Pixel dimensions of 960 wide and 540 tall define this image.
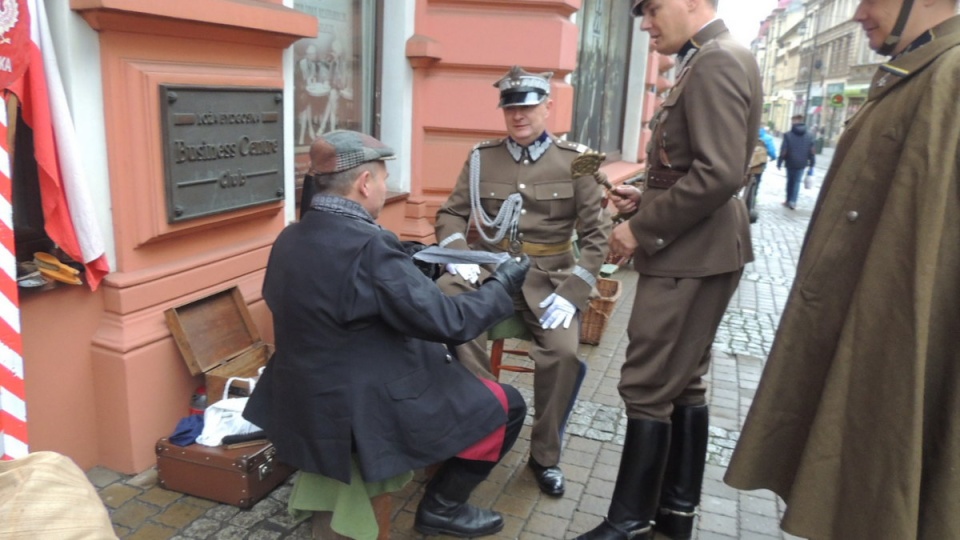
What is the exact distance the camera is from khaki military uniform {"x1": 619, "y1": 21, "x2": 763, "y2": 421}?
2.29 meters

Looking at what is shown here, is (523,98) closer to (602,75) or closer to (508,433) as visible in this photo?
(508,433)

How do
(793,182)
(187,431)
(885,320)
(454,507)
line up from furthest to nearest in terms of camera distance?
(793,182) → (187,431) → (454,507) → (885,320)

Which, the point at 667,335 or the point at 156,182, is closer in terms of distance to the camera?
the point at 667,335

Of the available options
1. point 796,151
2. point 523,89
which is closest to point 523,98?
point 523,89

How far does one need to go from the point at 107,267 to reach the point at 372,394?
4.42 feet

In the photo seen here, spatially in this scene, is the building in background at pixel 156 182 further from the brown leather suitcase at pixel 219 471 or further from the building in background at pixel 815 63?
the building in background at pixel 815 63

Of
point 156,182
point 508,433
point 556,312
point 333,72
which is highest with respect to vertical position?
point 333,72

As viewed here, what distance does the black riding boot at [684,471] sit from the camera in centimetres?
276

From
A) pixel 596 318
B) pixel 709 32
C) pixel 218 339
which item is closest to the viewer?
pixel 709 32

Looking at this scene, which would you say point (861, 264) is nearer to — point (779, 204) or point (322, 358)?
point (322, 358)

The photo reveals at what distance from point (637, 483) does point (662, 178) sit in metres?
1.07

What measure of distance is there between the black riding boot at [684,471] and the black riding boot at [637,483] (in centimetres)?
Answer: 16

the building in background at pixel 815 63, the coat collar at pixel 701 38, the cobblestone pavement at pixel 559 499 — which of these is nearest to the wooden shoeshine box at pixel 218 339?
the cobblestone pavement at pixel 559 499

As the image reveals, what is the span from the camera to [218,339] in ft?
11.0
